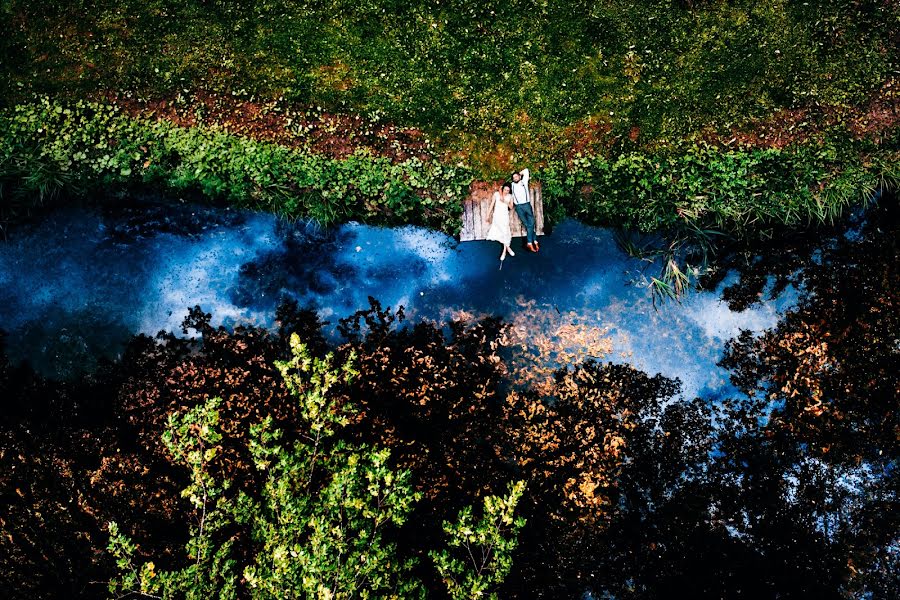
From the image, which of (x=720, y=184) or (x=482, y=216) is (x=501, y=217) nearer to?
(x=482, y=216)

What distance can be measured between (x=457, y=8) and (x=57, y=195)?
247 inches

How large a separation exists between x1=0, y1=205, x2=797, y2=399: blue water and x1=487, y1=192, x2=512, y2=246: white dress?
0.92 ft

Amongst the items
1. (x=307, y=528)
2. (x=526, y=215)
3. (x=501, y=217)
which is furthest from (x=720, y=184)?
(x=307, y=528)

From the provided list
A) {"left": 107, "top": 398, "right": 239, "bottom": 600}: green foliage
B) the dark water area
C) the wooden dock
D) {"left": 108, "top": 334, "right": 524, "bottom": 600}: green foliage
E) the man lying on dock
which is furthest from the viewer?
the wooden dock

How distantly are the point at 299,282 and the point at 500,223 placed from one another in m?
2.95

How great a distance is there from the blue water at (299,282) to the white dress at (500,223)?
279mm

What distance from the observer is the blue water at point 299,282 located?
26.7ft

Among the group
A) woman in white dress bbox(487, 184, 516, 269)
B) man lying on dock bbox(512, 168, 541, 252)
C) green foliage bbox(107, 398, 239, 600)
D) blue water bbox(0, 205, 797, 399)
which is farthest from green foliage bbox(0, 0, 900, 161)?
green foliage bbox(107, 398, 239, 600)

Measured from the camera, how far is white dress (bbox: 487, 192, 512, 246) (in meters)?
7.81

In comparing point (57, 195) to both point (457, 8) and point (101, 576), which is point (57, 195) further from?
point (457, 8)

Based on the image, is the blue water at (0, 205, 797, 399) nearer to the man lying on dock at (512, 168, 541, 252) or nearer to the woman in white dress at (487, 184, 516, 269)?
the woman in white dress at (487, 184, 516, 269)

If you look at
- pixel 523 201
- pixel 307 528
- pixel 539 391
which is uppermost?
pixel 523 201

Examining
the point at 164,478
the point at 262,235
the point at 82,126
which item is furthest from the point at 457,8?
the point at 164,478

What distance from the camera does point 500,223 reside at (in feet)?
25.8
